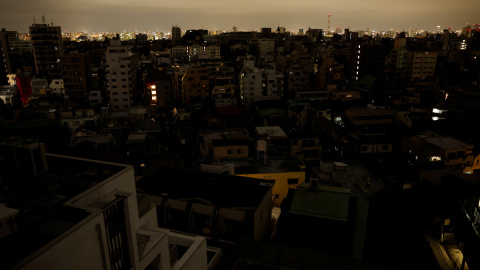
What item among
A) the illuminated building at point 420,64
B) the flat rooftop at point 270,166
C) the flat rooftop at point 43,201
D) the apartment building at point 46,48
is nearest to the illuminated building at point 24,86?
the apartment building at point 46,48

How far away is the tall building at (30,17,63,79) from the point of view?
42.3 m

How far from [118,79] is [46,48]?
1612 cm

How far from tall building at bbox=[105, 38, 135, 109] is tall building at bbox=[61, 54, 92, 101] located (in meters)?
3.15

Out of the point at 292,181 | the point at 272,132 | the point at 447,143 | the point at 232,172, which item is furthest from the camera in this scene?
the point at 272,132

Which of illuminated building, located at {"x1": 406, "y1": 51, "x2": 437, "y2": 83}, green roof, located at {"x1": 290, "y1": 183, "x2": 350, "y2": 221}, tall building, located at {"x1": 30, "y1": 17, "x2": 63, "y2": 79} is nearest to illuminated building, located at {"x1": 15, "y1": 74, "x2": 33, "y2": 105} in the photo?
tall building, located at {"x1": 30, "y1": 17, "x2": 63, "y2": 79}

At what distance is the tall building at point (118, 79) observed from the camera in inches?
1351

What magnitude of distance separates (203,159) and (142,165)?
3.51 meters

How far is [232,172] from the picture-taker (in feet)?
44.3

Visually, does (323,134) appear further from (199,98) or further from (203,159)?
(199,98)

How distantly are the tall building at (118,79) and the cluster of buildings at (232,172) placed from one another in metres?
0.14

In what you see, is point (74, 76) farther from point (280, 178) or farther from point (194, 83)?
point (280, 178)

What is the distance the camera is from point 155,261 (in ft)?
17.8

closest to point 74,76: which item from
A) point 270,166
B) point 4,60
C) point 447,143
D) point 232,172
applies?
point 4,60

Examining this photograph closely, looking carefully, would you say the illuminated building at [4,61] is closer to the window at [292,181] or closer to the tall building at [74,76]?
the tall building at [74,76]
